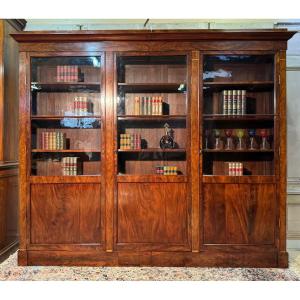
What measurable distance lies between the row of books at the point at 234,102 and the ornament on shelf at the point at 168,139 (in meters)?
0.58

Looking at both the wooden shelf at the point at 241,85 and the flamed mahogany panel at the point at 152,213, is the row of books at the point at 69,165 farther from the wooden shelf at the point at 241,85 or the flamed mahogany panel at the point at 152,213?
the wooden shelf at the point at 241,85

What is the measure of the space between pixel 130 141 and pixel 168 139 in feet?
1.29

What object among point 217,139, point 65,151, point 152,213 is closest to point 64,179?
point 65,151

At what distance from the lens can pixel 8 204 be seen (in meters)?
3.37

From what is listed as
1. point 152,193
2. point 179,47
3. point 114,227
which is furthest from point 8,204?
point 179,47

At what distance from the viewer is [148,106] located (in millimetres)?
3139

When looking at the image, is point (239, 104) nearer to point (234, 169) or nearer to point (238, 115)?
point (238, 115)

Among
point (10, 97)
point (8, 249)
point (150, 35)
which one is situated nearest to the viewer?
point (150, 35)

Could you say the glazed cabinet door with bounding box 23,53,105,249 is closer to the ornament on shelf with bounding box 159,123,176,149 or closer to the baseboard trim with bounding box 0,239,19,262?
the baseboard trim with bounding box 0,239,19,262

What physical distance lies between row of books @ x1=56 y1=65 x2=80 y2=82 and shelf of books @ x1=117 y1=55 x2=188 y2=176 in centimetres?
45

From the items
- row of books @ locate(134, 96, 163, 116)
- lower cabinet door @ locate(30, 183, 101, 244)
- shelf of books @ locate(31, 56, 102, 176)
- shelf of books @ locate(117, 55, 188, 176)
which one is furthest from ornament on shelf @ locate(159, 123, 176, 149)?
lower cabinet door @ locate(30, 183, 101, 244)
